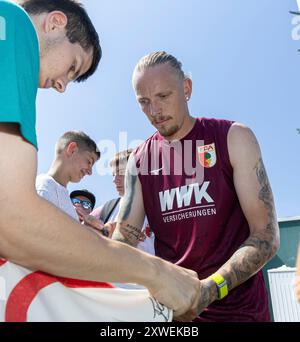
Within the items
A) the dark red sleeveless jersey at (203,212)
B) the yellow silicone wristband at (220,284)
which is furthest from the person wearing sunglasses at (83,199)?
the yellow silicone wristband at (220,284)

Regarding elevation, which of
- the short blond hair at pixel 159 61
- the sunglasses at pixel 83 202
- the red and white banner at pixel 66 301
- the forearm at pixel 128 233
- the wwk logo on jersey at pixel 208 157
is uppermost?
the short blond hair at pixel 159 61

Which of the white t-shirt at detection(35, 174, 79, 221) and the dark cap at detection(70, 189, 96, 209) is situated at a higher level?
the dark cap at detection(70, 189, 96, 209)

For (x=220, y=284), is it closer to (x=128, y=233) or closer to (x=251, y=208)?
(x=251, y=208)

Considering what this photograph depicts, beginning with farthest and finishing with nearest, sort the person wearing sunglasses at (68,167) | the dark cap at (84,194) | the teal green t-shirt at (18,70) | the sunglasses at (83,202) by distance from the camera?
1. the dark cap at (84,194)
2. the sunglasses at (83,202)
3. the person wearing sunglasses at (68,167)
4. the teal green t-shirt at (18,70)

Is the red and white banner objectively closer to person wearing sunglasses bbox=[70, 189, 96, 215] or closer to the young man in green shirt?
the young man in green shirt

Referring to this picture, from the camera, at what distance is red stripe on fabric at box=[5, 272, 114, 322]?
4.11 feet

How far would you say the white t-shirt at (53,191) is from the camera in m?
3.63

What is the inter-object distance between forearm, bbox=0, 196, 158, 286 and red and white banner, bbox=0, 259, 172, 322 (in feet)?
0.25

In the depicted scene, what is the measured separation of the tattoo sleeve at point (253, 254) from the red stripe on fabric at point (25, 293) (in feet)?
3.49

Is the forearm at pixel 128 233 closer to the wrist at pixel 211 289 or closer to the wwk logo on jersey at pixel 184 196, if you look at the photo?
the wwk logo on jersey at pixel 184 196

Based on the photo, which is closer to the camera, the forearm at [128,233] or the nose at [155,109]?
the forearm at [128,233]

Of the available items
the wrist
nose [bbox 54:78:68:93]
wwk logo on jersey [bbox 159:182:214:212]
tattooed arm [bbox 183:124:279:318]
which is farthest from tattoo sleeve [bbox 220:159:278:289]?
nose [bbox 54:78:68:93]

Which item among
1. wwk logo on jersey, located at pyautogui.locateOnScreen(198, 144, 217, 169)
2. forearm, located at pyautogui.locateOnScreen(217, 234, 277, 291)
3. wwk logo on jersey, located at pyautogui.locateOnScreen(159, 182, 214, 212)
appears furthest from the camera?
wwk logo on jersey, located at pyautogui.locateOnScreen(198, 144, 217, 169)

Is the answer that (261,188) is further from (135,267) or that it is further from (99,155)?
(99,155)
